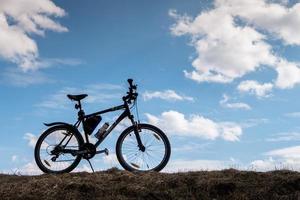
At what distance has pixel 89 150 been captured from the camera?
13.3m

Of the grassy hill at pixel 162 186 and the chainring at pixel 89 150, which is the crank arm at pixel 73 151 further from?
the grassy hill at pixel 162 186

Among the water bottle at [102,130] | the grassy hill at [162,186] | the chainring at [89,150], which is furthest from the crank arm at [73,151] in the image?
the grassy hill at [162,186]

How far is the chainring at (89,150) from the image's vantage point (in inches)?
522

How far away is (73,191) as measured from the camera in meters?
11.2

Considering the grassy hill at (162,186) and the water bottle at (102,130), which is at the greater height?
the water bottle at (102,130)

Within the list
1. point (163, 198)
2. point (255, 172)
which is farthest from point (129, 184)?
point (255, 172)

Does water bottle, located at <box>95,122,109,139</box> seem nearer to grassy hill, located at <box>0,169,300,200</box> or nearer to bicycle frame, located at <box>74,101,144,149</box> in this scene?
bicycle frame, located at <box>74,101,144,149</box>

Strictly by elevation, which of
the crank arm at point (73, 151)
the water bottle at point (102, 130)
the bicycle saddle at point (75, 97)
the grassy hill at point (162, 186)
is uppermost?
the bicycle saddle at point (75, 97)

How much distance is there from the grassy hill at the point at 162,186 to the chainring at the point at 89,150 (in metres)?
1.11

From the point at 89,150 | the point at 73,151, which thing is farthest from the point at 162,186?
the point at 73,151

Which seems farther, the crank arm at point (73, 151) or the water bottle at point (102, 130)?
the water bottle at point (102, 130)

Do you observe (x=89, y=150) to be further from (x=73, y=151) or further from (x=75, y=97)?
(x=75, y=97)

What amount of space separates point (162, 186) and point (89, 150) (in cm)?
260

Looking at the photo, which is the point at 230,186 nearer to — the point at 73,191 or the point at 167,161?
the point at 167,161
